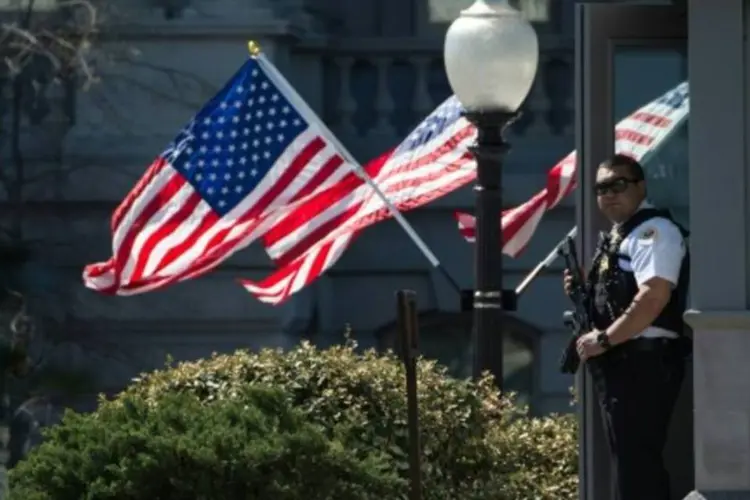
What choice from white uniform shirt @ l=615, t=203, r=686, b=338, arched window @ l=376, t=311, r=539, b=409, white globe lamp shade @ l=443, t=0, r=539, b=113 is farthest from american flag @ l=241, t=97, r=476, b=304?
white uniform shirt @ l=615, t=203, r=686, b=338

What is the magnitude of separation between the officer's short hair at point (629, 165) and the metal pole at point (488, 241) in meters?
3.10

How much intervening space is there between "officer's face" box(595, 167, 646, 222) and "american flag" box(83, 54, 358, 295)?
6932 mm

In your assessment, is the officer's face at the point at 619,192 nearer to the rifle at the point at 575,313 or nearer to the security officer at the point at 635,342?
the security officer at the point at 635,342

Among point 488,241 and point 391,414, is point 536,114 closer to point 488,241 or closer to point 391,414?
point 488,241

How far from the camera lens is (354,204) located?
16.3 metres

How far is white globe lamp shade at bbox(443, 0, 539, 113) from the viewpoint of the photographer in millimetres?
12305

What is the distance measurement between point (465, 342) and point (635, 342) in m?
11.3

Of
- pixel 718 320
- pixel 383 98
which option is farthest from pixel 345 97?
pixel 718 320

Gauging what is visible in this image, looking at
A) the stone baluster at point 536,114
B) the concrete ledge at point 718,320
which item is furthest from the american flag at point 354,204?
the concrete ledge at point 718,320

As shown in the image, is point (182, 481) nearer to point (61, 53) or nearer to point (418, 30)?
point (61, 53)

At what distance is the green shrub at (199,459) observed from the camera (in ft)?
30.2

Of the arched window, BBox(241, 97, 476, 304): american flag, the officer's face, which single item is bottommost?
the arched window

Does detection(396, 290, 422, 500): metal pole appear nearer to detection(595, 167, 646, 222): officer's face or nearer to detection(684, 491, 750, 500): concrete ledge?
detection(595, 167, 646, 222): officer's face

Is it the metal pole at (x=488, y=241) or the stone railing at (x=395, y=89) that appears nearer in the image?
the metal pole at (x=488, y=241)
